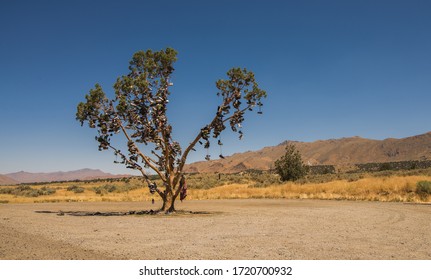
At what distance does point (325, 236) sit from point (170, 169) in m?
12.1

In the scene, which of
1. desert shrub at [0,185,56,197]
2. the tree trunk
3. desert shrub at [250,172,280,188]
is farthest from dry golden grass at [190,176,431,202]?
desert shrub at [0,185,56,197]

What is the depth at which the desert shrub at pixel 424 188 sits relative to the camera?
36.3m

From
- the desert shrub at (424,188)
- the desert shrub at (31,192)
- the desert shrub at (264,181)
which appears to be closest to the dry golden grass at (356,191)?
the desert shrub at (424,188)

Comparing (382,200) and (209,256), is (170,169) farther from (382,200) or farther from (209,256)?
(382,200)

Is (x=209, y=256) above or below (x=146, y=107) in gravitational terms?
below

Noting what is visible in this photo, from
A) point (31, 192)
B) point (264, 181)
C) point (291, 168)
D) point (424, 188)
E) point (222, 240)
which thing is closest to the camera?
point (222, 240)

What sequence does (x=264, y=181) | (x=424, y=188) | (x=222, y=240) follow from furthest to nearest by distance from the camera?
1. (x=264, y=181)
2. (x=424, y=188)
3. (x=222, y=240)

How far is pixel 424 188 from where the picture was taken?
3688 cm

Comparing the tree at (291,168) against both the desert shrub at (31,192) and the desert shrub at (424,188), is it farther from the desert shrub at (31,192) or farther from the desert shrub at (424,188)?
the desert shrub at (31,192)

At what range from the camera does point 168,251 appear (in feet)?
36.6

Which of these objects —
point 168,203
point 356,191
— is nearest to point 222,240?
point 168,203

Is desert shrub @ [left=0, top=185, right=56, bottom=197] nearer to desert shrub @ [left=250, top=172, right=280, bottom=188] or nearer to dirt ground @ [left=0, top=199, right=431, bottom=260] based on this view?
desert shrub @ [left=250, top=172, right=280, bottom=188]

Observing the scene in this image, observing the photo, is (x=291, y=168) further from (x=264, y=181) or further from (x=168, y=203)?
(x=168, y=203)
